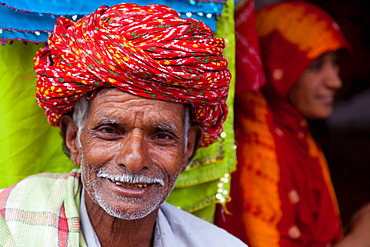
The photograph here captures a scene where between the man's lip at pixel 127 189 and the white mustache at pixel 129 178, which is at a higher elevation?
the white mustache at pixel 129 178

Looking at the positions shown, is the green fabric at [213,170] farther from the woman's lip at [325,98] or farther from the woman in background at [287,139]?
the woman's lip at [325,98]

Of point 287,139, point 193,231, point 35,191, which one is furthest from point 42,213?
point 287,139

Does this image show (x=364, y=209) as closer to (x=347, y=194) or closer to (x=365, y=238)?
(x=365, y=238)

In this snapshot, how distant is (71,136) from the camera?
2098 millimetres

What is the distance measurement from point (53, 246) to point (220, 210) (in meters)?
1.28

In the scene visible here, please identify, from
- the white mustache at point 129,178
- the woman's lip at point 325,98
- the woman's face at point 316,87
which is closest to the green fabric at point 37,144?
the white mustache at point 129,178

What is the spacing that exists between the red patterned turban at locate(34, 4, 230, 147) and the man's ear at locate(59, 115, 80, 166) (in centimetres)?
12

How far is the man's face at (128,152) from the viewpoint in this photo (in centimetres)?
185

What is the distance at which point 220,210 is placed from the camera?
9.68 ft

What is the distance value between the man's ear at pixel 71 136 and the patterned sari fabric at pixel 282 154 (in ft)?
3.68

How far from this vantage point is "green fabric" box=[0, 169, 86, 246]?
184cm

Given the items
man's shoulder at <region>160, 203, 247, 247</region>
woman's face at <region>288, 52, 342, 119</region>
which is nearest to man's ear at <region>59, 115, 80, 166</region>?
man's shoulder at <region>160, 203, 247, 247</region>

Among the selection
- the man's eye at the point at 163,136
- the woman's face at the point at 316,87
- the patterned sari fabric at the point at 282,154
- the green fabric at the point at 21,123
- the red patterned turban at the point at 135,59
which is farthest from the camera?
the woman's face at the point at 316,87

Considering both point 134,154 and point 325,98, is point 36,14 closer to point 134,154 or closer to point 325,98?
point 134,154
